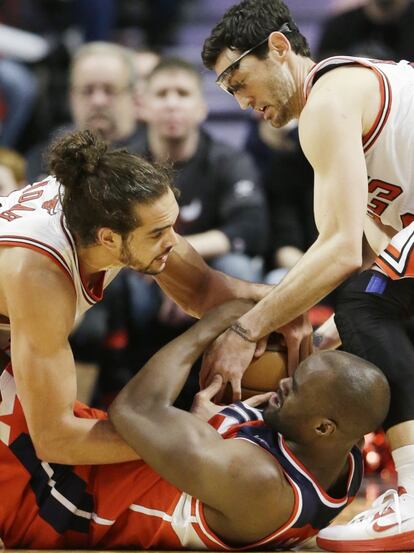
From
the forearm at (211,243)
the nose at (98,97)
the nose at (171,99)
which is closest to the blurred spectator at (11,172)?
the nose at (98,97)

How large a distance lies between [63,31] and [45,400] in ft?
19.2

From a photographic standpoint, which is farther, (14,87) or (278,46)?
(14,87)

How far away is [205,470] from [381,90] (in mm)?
Result: 1391

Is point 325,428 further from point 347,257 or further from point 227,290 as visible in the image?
point 227,290

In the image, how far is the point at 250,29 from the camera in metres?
3.62

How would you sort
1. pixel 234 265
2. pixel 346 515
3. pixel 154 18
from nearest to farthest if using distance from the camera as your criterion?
pixel 346 515, pixel 234 265, pixel 154 18

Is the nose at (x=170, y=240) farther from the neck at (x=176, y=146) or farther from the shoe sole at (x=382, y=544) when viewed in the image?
the neck at (x=176, y=146)

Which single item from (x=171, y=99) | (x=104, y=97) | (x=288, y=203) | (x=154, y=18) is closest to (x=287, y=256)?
(x=288, y=203)

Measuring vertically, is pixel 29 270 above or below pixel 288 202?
above

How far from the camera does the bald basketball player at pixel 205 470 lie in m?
3.05

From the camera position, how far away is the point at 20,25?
802 cm

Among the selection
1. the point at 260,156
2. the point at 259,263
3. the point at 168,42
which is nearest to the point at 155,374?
the point at 259,263

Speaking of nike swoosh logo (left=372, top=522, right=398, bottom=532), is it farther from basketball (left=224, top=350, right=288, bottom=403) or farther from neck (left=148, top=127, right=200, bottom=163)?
neck (left=148, top=127, right=200, bottom=163)

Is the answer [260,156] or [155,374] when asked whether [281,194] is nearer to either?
[260,156]
